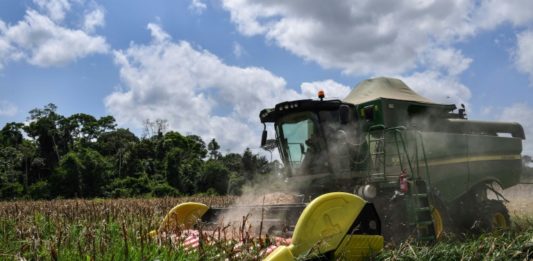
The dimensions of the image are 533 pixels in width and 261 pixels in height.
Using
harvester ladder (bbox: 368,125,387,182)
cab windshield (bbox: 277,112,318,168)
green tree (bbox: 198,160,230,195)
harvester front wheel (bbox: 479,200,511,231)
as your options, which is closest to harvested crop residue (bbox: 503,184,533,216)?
harvester front wheel (bbox: 479,200,511,231)

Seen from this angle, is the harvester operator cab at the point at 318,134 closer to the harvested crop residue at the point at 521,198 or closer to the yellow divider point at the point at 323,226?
the yellow divider point at the point at 323,226

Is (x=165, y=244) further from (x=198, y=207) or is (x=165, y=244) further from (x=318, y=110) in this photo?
(x=318, y=110)

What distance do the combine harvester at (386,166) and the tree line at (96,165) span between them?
52.5ft

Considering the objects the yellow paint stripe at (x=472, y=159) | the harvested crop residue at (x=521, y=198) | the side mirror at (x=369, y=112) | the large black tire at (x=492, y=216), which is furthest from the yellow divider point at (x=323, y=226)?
the harvested crop residue at (x=521, y=198)

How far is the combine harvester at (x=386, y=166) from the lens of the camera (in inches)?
189

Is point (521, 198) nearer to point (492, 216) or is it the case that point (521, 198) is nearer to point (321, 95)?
point (492, 216)

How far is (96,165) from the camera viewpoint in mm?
37312

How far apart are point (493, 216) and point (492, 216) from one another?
0.03 meters

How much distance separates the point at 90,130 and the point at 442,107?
6235 cm

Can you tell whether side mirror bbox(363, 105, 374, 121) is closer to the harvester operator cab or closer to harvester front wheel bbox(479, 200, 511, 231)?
the harvester operator cab

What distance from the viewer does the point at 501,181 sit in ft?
28.7

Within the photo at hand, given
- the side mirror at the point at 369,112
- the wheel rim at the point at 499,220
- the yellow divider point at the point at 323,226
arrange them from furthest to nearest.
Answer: the wheel rim at the point at 499,220 < the side mirror at the point at 369,112 < the yellow divider point at the point at 323,226

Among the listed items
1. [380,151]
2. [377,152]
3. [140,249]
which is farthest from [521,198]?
[140,249]

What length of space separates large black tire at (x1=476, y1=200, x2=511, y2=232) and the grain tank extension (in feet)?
0.05
